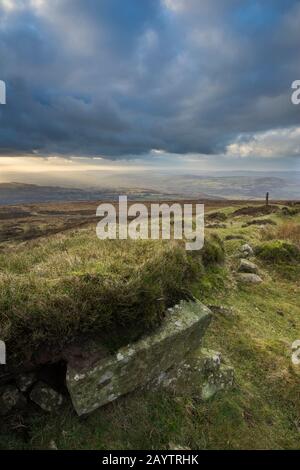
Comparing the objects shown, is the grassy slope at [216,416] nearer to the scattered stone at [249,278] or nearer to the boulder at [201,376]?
the boulder at [201,376]

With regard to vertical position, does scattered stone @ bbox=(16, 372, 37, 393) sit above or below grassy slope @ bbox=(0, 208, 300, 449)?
above

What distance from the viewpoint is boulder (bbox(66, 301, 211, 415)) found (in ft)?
17.6

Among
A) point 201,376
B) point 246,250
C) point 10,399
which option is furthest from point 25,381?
point 246,250

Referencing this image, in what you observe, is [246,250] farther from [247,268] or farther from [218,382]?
[218,382]

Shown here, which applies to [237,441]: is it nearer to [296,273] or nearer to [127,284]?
[127,284]

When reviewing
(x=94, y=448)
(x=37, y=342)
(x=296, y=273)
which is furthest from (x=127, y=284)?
(x=296, y=273)

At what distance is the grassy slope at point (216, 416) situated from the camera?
533 cm

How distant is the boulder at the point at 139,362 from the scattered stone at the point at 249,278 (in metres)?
7.20

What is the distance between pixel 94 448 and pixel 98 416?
0.48 meters

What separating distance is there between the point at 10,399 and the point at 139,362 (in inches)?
86.4

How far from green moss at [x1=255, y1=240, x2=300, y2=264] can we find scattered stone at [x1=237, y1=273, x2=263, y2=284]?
3.11 meters

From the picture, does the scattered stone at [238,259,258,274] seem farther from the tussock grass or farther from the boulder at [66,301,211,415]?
the boulder at [66,301,211,415]

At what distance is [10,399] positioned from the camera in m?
5.38

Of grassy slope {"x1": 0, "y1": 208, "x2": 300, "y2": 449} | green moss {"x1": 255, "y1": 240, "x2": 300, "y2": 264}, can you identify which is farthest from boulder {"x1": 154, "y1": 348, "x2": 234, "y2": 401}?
green moss {"x1": 255, "y1": 240, "x2": 300, "y2": 264}
